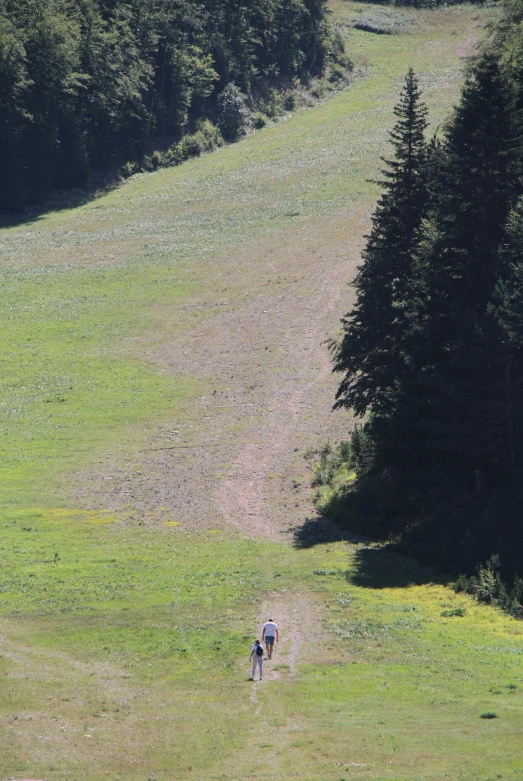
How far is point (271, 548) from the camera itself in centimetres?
4419

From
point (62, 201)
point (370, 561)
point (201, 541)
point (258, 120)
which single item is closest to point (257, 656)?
point (370, 561)

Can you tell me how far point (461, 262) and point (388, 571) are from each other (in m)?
14.0

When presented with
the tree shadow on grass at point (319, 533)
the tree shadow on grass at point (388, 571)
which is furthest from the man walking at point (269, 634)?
the tree shadow on grass at point (319, 533)

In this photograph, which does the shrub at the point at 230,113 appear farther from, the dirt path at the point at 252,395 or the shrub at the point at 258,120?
the dirt path at the point at 252,395

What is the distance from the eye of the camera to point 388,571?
41312 mm

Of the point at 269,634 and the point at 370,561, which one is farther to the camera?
the point at 370,561

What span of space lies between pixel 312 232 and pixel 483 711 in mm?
73327

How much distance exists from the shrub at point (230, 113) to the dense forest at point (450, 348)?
85.5 meters

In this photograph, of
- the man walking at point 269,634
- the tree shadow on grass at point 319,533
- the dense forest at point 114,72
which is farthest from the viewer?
the dense forest at point 114,72

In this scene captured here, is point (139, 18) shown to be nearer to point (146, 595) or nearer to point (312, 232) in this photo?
point (312, 232)

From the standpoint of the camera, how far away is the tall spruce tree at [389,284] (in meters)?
47.3

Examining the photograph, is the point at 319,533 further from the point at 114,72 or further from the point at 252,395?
the point at 114,72

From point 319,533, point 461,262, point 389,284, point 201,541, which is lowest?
point 201,541

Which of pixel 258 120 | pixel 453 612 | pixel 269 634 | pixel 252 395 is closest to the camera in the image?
pixel 269 634
